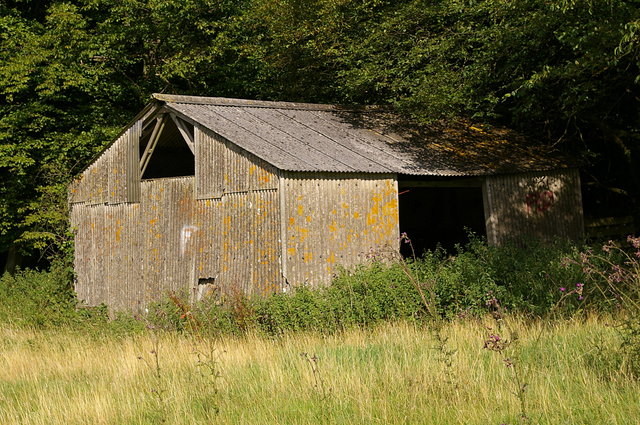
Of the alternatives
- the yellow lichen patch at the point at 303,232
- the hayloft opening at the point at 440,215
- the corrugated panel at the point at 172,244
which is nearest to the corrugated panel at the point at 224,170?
the corrugated panel at the point at 172,244

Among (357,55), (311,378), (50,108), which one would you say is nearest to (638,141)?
(357,55)

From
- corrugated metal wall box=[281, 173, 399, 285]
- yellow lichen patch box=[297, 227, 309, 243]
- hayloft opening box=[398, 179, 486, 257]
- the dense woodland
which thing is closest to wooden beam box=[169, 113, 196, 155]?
corrugated metal wall box=[281, 173, 399, 285]

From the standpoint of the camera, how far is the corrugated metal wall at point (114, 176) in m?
16.6

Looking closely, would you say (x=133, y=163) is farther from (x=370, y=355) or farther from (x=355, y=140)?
(x=370, y=355)

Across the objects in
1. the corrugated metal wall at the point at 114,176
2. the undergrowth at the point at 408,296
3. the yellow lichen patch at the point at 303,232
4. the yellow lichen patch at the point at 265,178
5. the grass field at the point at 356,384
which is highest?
the corrugated metal wall at the point at 114,176

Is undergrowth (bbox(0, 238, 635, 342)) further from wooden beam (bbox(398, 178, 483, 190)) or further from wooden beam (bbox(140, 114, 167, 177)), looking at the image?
wooden beam (bbox(140, 114, 167, 177))

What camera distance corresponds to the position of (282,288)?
13.3 meters

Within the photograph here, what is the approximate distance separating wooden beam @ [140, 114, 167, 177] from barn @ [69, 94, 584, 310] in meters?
0.03

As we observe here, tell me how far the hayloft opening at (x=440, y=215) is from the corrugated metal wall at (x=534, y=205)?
396cm

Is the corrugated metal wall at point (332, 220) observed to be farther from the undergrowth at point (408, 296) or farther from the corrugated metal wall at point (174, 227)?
the undergrowth at point (408, 296)

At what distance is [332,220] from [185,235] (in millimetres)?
3119

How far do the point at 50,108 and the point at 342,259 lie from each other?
1220 centimetres

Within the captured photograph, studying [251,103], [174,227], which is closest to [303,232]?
[174,227]

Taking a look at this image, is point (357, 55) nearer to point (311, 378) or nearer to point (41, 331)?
point (41, 331)
